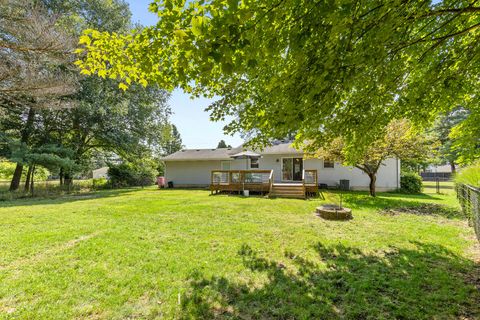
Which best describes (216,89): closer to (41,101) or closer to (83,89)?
(41,101)

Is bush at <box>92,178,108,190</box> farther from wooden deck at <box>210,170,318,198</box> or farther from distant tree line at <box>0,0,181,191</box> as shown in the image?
wooden deck at <box>210,170,318,198</box>

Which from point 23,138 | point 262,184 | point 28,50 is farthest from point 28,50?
point 23,138

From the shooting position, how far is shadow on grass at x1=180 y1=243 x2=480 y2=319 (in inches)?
113

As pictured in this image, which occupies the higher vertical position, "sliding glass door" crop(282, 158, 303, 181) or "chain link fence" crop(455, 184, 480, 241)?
"sliding glass door" crop(282, 158, 303, 181)

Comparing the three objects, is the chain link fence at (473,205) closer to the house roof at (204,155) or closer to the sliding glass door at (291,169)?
the sliding glass door at (291,169)

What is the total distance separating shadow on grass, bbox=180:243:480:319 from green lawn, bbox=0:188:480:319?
0.06 feet

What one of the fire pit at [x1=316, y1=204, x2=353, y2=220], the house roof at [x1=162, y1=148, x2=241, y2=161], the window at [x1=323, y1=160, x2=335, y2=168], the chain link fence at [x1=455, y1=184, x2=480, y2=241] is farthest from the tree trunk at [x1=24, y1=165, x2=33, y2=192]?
the chain link fence at [x1=455, y1=184, x2=480, y2=241]

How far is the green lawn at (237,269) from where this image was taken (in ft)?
9.62

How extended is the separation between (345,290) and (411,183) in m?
15.7

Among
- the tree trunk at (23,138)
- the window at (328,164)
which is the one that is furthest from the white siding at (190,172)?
the tree trunk at (23,138)

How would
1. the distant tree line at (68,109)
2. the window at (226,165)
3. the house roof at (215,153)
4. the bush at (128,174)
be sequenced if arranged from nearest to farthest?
the distant tree line at (68,109) < the house roof at (215,153) < the window at (226,165) < the bush at (128,174)

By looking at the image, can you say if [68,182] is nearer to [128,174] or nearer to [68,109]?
[128,174]

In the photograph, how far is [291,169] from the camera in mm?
18203

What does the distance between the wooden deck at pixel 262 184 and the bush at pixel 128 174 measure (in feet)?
35.3
